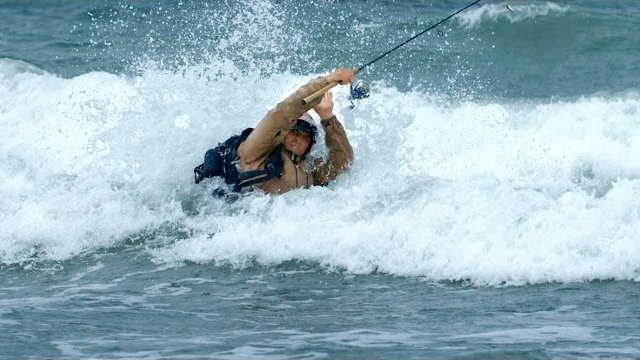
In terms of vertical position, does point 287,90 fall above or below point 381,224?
above

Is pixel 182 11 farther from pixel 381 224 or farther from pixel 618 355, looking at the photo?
pixel 618 355

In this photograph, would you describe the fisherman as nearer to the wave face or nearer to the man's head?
the man's head

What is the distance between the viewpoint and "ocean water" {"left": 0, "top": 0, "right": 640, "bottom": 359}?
7.22 meters

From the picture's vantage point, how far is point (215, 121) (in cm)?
1132

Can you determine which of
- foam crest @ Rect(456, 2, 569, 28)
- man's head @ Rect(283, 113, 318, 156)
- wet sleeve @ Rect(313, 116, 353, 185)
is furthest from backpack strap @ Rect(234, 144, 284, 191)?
foam crest @ Rect(456, 2, 569, 28)

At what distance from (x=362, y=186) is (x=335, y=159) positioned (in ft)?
0.99

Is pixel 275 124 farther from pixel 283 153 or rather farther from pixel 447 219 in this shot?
pixel 447 219

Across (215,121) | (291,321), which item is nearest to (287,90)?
(215,121)

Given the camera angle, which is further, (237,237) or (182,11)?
(182,11)

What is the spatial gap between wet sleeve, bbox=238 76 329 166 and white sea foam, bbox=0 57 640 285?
0.38 m

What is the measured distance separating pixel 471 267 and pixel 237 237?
1.82m

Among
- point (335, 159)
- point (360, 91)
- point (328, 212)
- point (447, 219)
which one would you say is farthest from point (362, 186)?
point (360, 91)

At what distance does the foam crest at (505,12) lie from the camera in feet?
58.5

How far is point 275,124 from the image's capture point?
9195 millimetres
